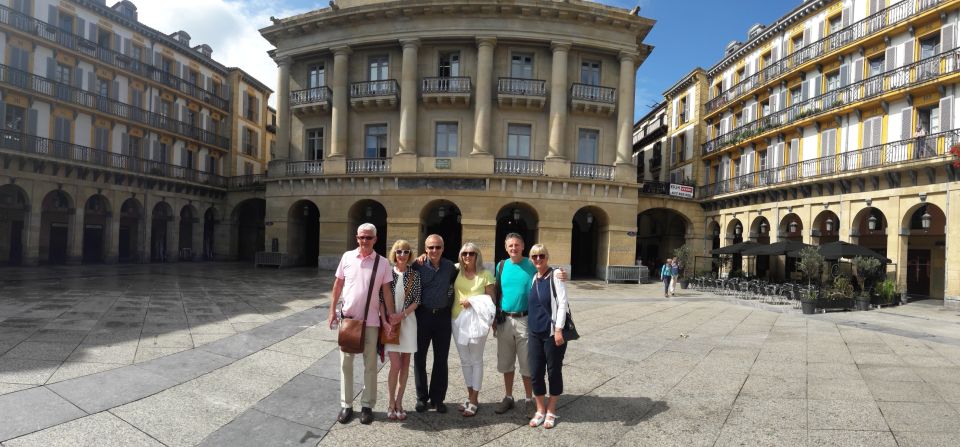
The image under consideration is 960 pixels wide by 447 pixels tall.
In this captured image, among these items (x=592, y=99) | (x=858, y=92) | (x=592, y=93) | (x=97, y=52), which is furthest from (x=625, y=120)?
(x=97, y=52)

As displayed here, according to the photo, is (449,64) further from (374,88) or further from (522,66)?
(374,88)

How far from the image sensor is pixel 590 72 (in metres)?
25.0

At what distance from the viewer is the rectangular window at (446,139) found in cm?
2441

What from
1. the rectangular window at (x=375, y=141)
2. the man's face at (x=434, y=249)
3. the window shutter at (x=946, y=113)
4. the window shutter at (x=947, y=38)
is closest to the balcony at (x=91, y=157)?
the rectangular window at (x=375, y=141)

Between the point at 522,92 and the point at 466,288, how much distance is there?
20381 millimetres

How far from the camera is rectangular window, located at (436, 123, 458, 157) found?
2441 centimetres

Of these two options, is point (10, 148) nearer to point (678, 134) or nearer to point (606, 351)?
point (606, 351)

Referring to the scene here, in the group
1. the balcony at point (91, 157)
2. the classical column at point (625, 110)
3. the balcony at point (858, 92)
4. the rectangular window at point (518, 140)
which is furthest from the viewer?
the rectangular window at point (518, 140)

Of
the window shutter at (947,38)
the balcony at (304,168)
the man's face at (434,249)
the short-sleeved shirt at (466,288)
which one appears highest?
the window shutter at (947,38)

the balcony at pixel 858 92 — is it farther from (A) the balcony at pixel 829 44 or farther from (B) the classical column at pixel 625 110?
(B) the classical column at pixel 625 110

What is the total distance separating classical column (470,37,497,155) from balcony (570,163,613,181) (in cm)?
462

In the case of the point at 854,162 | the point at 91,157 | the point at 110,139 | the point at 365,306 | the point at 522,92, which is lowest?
the point at 365,306

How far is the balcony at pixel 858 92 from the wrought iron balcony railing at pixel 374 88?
21.1 meters

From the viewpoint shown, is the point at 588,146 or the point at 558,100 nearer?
the point at 558,100
